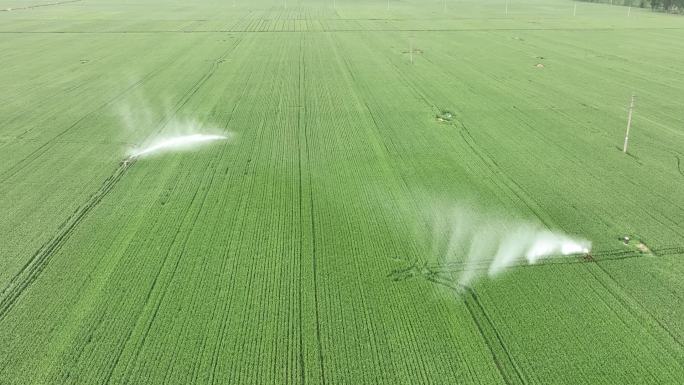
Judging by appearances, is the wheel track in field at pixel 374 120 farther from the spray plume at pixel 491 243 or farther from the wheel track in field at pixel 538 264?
the spray plume at pixel 491 243

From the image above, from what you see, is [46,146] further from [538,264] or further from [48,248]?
[538,264]

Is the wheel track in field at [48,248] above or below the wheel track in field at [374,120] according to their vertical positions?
below

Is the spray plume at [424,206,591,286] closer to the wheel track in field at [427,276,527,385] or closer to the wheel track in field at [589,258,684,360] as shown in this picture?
the wheel track in field at [427,276,527,385]

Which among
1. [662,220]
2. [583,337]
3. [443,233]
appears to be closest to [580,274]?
[583,337]

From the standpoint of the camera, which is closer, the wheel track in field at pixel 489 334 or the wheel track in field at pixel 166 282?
the wheel track in field at pixel 489 334

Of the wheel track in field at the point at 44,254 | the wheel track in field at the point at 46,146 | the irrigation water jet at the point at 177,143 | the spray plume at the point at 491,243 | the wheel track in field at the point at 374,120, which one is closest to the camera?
the wheel track in field at the point at 44,254

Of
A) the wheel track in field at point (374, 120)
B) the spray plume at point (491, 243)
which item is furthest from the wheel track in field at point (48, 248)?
the spray plume at point (491, 243)

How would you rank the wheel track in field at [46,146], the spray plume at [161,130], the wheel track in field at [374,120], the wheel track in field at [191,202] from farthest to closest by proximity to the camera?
the spray plume at [161,130]
the wheel track in field at [46,146]
the wheel track in field at [374,120]
the wheel track in field at [191,202]

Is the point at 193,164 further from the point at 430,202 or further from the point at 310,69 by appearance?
the point at 310,69
